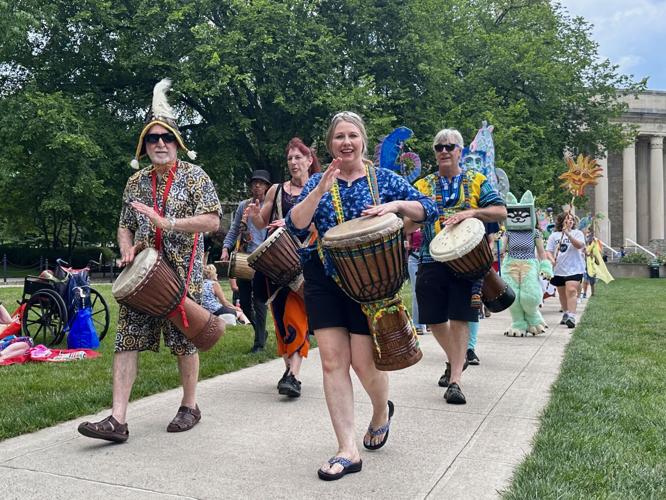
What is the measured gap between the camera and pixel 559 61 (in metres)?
33.6

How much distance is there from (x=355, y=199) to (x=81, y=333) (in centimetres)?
553

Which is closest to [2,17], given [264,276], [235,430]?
[264,276]

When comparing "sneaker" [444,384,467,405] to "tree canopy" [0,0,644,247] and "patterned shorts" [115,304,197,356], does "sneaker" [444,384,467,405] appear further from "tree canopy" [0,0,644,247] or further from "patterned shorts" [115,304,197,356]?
"tree canopy" [0,0,644,247]

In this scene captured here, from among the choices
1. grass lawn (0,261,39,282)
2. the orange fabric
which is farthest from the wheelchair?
grass lawn (0,261,39,282)

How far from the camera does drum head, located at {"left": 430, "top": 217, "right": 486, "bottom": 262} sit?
5.01 m

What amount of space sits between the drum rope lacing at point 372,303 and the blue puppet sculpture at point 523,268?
608cm

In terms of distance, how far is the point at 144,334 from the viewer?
14.4ft

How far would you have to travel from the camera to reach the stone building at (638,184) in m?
58.3

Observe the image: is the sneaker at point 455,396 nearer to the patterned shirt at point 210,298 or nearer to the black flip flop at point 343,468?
the black flip flop at point 343,468

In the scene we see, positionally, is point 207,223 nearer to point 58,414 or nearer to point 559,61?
point 58,414

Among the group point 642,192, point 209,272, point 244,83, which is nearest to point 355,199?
point 209,272

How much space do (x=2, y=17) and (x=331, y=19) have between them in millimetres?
11497

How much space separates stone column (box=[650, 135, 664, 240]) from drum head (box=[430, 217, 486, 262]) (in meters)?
60.0

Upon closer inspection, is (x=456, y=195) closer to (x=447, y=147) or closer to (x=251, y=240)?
(x=447, y=147)
